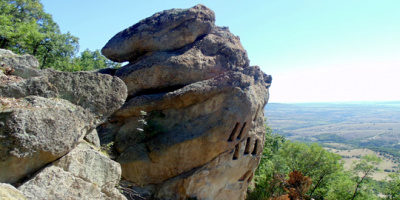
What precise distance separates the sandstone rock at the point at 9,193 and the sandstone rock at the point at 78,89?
10.1ft

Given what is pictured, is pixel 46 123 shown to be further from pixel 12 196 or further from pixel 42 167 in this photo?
pixel 12 196

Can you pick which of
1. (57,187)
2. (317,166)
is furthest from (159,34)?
(317,166)

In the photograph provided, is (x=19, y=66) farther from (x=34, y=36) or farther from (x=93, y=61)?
(x=93, y=61)

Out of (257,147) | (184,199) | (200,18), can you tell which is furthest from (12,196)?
(200,18)

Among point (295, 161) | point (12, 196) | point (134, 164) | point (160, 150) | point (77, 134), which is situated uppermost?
point (77, 134)

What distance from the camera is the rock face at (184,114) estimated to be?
1388cm

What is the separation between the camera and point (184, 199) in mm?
13914

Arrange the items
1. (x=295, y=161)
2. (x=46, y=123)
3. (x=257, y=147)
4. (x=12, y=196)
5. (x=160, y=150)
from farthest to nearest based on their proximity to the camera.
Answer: (x=295, y=161)
(x=257, y=147)
(x=160, y=150)
(x=46, y=123)
(x=12, y=196)

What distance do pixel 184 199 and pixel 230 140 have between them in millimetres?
4181

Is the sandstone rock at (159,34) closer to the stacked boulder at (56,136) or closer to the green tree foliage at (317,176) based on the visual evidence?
the stacked boulder at (56,136)

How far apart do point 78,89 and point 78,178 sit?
271 centimetres

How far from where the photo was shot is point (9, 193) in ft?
14.6

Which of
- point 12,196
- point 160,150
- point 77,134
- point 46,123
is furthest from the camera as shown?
point 160,150

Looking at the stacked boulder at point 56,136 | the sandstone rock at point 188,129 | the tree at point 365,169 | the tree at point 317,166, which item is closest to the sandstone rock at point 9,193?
the stacked boulder at point 56,136
